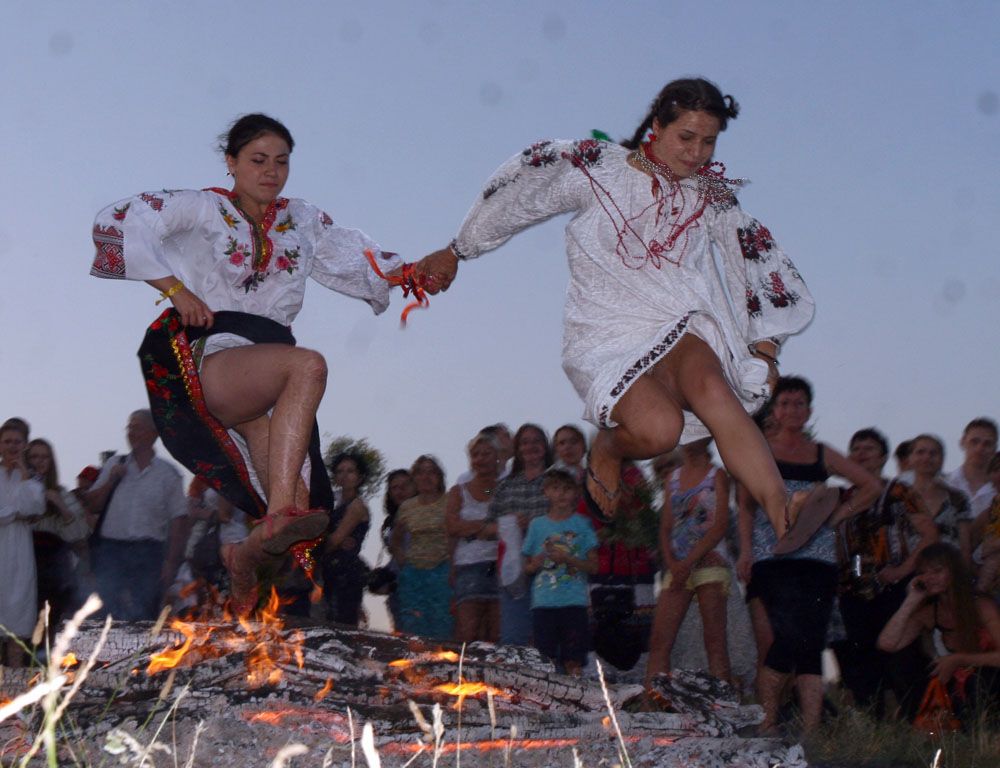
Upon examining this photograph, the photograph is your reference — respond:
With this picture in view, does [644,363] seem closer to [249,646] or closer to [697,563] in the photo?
[249,646]

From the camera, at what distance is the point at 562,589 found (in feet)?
22.9

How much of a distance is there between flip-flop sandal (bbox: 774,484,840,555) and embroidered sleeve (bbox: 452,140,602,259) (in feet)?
5.02

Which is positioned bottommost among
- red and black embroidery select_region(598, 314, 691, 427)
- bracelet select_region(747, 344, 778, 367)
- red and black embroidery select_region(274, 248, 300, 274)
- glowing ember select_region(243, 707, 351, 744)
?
glowing ember select_region(243, 707, 351, 744)

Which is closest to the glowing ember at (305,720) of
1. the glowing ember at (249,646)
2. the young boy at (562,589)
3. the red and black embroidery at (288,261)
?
the glowing ember at (249,646)

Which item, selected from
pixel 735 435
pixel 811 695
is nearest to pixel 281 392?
pixel 735 435

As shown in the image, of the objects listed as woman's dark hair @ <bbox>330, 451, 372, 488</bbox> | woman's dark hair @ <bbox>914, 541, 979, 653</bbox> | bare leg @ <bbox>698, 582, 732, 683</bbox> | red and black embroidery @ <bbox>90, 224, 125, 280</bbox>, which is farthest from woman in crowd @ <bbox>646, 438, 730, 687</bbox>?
red and black embroidery @ <bbox>90, 224, 125, 280</bbox>

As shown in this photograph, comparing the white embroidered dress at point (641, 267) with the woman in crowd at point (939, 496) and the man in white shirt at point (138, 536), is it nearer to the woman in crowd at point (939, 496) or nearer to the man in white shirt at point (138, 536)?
the woman in crowd at point (939, 496)

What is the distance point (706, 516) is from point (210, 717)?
3.25 metres

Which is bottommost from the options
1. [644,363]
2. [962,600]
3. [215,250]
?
[962,600]

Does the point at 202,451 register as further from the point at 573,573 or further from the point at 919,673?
the point at 919,673

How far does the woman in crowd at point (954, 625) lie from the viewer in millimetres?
6289

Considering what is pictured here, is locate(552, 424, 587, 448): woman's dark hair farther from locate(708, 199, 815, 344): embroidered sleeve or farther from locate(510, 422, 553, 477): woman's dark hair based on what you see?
locate(708, 199, 815, 344): embroidered sleeve

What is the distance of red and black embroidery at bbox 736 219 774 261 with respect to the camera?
18.8 feet

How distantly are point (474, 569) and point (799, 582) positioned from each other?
209 cm
